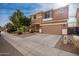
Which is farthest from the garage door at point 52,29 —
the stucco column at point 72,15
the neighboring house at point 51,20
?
the stucco column at point 72,15

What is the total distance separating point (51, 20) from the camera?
2113mm

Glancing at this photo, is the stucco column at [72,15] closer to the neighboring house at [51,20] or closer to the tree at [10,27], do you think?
the neighboring house at [51,20]

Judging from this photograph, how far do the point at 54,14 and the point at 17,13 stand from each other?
46 centimetres

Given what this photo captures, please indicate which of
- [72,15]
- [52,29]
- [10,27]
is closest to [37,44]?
[52,29]

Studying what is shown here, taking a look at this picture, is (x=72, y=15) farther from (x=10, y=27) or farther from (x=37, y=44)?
(x=10, y=27)

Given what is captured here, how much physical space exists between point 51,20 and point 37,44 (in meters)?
0.35

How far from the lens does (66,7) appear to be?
205 cm

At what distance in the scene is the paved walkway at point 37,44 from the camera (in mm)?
2049

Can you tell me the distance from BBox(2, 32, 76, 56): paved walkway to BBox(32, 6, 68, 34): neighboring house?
0.08 meters

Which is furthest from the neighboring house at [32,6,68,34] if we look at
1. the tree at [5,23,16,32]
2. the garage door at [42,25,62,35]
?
the tree at [5,23,16,32]

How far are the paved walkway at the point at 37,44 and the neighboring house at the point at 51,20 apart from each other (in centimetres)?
8

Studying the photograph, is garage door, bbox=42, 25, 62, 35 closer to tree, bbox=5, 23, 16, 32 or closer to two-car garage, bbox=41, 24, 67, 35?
two-car garage, bbox=41, 24, 67, 35

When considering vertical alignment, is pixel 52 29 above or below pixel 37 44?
above

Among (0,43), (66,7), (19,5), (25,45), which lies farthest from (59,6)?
(0,43)
